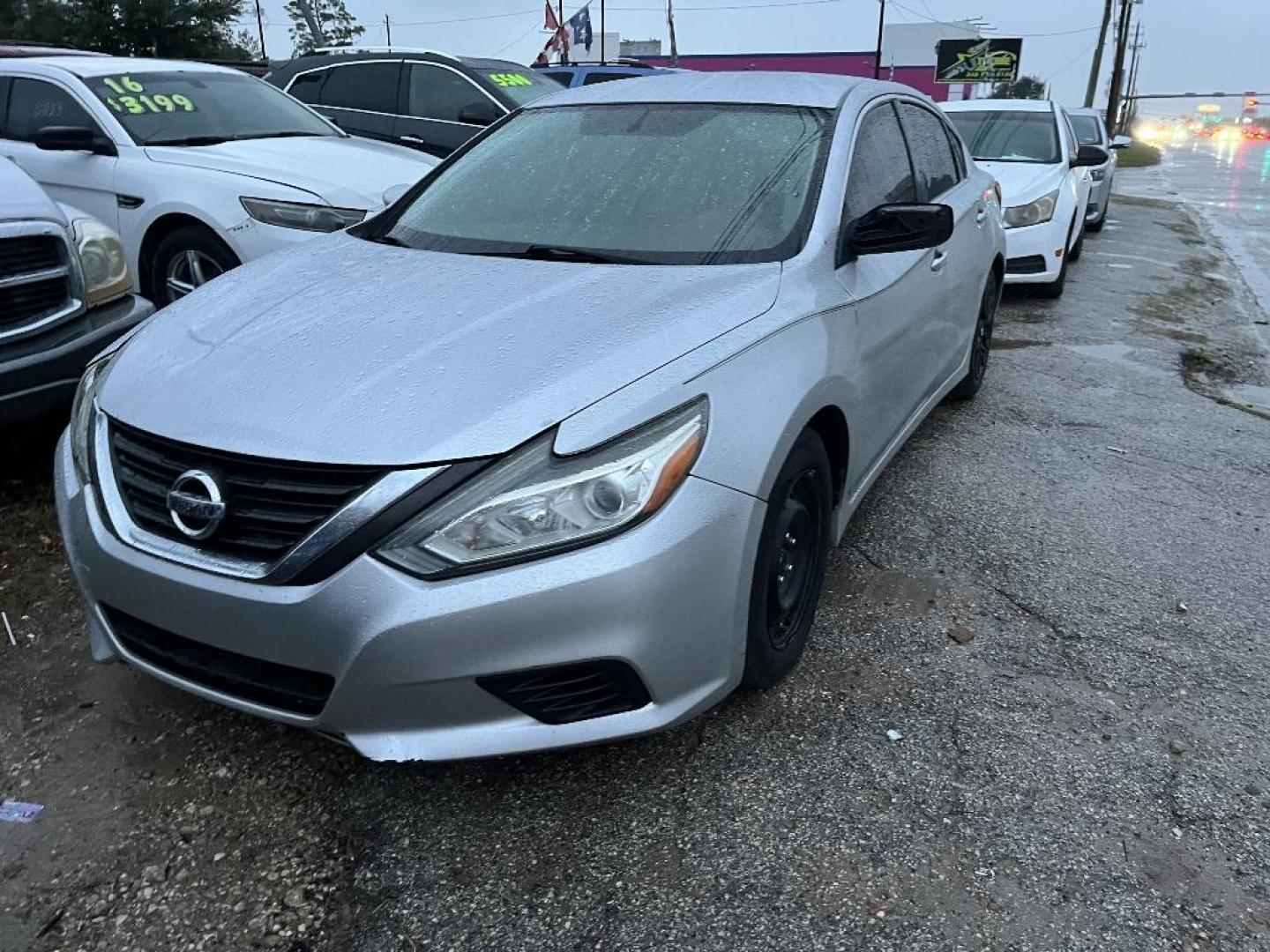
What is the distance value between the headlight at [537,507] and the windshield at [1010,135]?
839 cm

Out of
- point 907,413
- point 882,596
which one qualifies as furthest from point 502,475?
point 907,413

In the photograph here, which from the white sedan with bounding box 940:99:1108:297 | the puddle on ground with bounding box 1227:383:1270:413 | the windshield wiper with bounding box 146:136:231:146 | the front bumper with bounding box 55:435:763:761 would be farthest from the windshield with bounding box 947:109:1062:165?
the front bumper with bounding box 55:435:763:761

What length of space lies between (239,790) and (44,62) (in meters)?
5.62

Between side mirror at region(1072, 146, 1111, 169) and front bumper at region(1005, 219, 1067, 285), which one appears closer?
front bumper at region(1005, 219, 1067, 285)

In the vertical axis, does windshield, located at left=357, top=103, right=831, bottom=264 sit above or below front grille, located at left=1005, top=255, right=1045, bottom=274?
above

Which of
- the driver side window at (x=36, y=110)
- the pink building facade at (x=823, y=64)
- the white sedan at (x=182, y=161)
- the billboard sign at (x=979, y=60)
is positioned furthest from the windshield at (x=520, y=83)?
the pink building facade at (x=823, y=64)

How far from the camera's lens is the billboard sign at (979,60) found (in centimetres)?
4800

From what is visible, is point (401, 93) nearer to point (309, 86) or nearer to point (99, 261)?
point (309, 86)

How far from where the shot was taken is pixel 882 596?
337 centimetres

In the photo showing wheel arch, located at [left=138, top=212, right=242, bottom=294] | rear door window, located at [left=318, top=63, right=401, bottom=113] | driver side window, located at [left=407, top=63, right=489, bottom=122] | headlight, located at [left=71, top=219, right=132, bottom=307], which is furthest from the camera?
rear door window, located at [left=318, top=63, right=401, bottom=113]

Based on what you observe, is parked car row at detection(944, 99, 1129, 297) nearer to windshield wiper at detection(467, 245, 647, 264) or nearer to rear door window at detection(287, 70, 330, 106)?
rear door window at detection(287, 70, 330, 106)

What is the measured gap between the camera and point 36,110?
614 cm

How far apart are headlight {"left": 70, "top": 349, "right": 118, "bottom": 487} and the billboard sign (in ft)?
169

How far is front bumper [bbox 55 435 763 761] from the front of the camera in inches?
78.0
